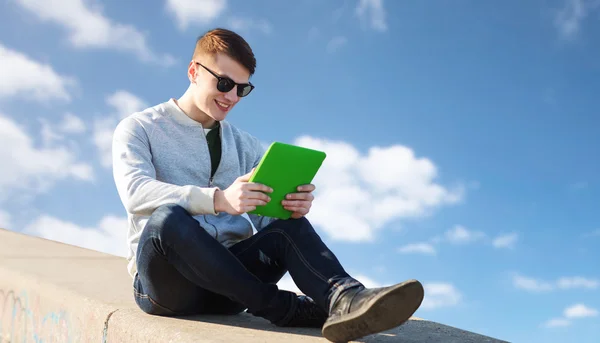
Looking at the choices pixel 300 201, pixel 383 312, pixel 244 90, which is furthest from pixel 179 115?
pixel 383 312

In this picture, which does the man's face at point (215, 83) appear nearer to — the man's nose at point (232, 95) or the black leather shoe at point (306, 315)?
the man's nose at point (232, 95)

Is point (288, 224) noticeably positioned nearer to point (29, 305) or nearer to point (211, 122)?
point (211, 122)

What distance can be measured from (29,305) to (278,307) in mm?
1761

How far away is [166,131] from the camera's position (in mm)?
2838

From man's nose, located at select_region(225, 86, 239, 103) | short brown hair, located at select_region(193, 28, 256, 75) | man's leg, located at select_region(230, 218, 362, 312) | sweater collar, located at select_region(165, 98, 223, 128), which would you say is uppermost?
short brown hair, located at select_region(193, 28, 256, 75)

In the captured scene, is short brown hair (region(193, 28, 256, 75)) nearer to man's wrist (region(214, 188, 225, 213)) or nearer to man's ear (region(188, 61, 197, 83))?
man's ear (region(188, 61, 197, 83))

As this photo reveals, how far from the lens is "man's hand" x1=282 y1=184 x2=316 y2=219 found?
7.84ft

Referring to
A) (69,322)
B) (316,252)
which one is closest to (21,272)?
(69,322)

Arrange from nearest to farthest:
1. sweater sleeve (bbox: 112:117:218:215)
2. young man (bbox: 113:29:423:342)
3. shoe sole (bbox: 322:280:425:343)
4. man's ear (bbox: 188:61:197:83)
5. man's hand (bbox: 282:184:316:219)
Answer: shoe sole (bbox: 322:280:425:343) → young man (bbox: 113:29:423:342) → sweater sleeve (bbox: 112:117:218:215) → man's hand (bbox: 282:184:316:219) → man's ear (bbox: 188:61:197:83)

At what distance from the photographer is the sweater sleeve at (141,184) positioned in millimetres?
2287

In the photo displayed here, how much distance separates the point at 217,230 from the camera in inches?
105

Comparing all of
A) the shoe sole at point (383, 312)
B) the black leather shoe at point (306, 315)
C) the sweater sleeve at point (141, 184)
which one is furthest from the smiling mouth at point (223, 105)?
the shoe sole at point (383, 312)

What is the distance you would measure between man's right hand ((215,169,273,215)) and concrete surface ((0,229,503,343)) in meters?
0.51

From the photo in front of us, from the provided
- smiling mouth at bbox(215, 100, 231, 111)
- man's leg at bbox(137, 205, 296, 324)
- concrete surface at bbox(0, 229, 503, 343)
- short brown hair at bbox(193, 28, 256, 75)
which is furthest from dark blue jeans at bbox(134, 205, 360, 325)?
short brown hair at bbox(193, 28, 256, 75)
